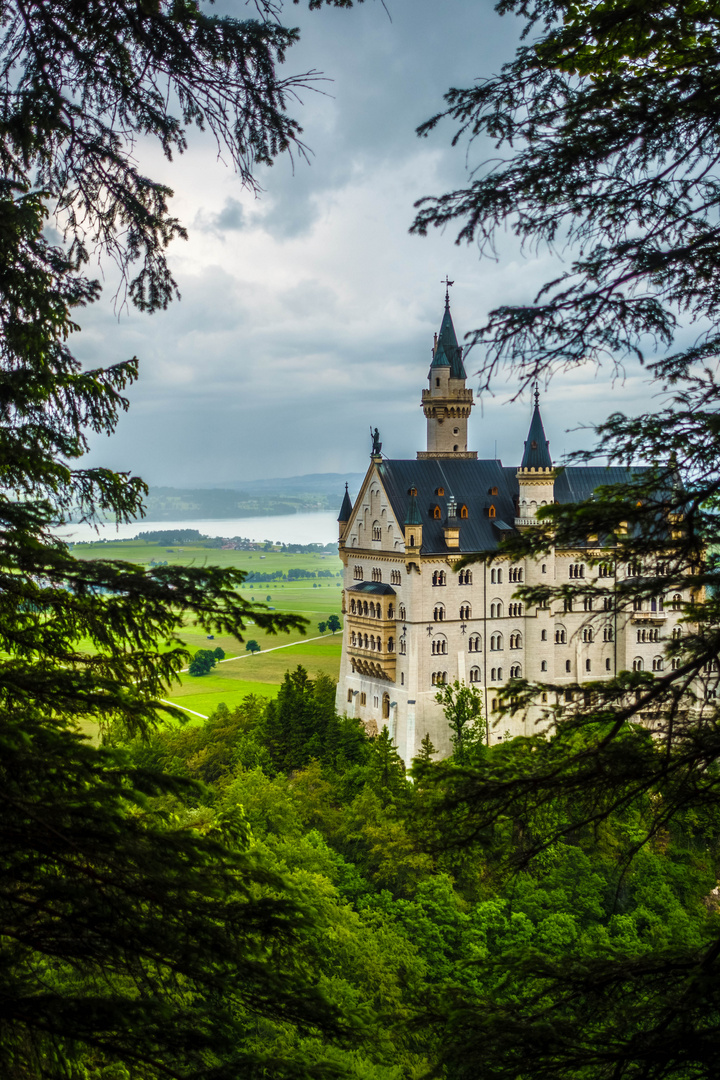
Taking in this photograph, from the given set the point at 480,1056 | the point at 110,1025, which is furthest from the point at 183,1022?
the point at 480,1056

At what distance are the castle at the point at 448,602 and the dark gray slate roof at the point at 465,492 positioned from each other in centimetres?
10

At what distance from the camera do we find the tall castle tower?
7238 cm

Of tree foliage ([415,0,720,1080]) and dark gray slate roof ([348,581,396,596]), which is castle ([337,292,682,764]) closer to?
dark gray slate roof ([348,581,396,596])

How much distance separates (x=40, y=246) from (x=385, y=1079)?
1931cm

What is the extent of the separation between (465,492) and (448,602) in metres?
8.63

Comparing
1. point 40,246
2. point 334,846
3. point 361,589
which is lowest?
point 334,846

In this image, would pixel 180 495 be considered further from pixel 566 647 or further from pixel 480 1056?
pixel 480 1056

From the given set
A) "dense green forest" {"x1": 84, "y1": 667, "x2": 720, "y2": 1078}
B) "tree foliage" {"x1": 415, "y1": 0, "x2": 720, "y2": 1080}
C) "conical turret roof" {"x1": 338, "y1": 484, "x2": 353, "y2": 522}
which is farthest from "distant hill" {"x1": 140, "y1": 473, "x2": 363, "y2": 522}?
"tree foliage" {"x1": 415, "y1": 0, "x2": 720, "y2": 1080}

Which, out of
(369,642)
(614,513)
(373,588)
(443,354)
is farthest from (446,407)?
(614,513)

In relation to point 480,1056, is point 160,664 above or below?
above

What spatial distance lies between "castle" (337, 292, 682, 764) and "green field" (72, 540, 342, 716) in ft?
20.5

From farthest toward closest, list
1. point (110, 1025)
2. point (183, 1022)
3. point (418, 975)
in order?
1. point (418, 975)
2. point (183, 1022)
3. point (110, 1025)

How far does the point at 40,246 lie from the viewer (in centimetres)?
1317

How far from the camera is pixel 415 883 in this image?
3944cm
